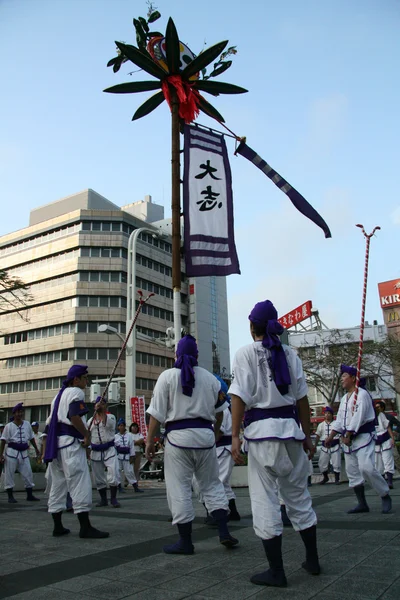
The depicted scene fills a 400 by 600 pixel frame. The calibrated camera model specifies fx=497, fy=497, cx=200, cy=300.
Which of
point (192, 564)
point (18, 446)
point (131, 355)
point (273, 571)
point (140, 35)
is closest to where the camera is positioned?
point (273, 571)

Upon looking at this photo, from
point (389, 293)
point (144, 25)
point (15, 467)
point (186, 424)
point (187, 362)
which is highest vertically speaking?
point (389, 293)

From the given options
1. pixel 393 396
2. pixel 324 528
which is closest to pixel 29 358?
pixel 393 396

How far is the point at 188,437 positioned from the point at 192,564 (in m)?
1.13

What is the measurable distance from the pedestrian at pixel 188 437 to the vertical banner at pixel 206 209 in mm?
3714

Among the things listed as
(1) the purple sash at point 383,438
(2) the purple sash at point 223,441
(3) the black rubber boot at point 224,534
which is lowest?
(3) the black rubber boot at point 224,534

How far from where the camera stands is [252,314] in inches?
162

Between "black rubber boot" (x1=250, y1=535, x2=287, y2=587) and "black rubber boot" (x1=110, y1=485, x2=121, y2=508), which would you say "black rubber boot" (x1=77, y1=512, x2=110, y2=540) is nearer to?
"black rubber boot" (x1=250, y1=535, x2=287, y2=587)

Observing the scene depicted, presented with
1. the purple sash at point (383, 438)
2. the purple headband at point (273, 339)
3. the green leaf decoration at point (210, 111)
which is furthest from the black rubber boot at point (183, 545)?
the green leaf decoration at point (210, 111)

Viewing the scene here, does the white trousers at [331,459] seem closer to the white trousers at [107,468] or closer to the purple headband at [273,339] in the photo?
the white trousers at [107,468]

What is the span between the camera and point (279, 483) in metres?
3.79

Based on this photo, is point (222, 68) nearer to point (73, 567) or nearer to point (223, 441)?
point (223, 441)

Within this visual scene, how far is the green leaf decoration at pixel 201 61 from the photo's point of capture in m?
9.91

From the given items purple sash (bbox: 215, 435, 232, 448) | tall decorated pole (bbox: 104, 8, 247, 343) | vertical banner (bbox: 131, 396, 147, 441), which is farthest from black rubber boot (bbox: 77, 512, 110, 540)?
vertical banner (bbox: 131, 396, 147, 441)

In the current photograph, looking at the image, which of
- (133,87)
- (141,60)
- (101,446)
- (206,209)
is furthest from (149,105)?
(101,446)
